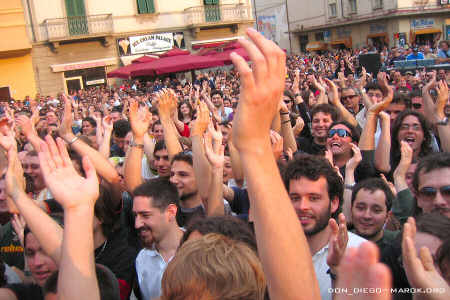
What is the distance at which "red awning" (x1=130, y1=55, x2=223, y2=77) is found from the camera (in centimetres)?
1568

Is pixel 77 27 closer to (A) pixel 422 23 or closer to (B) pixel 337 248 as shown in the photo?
(A) pixel 422 23

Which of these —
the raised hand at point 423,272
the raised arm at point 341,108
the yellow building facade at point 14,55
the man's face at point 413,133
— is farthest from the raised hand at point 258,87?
the yellow building facade at point 14,55

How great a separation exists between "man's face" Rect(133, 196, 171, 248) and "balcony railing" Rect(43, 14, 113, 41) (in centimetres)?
1960

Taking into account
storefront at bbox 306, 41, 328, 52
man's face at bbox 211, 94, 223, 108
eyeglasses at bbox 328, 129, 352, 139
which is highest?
storefront at bbox 306, 41, 328, 52

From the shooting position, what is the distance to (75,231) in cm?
178

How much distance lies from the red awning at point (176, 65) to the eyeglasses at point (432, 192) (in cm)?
1350

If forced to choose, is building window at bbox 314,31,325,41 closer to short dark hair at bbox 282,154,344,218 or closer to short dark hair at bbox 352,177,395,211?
short dark hair at bbox 352,177,395,211

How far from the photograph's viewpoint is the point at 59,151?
2041mm

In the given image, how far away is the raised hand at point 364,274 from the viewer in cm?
122

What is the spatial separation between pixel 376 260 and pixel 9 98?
69.3ft

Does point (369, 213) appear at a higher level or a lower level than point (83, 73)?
lower

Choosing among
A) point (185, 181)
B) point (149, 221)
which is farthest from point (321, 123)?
point (149, 221)

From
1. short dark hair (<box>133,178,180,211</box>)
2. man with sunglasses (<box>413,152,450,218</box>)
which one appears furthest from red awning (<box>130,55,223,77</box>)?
man with sunglasses (<box>413,152,450,218</box>)

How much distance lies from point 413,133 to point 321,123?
1000mm
